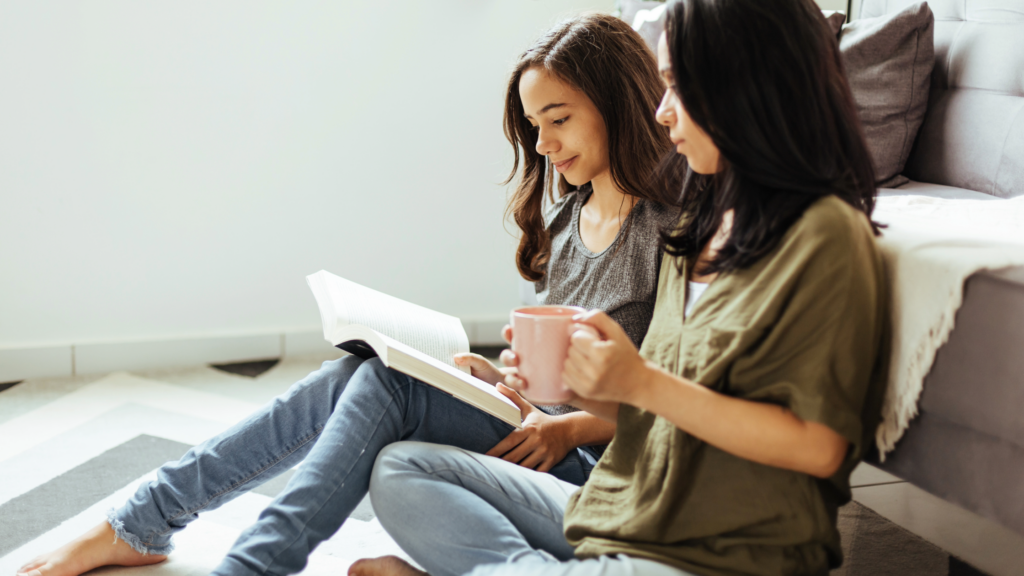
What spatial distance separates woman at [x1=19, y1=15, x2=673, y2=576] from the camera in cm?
98

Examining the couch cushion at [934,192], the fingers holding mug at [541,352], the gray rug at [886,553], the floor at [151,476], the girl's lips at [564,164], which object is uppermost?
the girl's lips at [564,164]

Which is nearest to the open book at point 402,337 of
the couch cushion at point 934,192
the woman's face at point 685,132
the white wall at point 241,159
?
the woman's face at point 685,132

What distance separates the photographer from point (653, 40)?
1.58 m

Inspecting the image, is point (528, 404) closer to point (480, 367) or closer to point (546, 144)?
point (480, 367)

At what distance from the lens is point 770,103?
646 mm

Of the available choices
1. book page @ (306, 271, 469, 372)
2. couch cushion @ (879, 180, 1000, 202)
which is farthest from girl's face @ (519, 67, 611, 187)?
couch cushion @ (879, 180, 1000, 202)

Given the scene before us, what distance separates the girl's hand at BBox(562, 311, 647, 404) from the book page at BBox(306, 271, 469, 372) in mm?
357

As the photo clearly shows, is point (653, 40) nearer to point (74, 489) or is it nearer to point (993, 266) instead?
point (993, 266)

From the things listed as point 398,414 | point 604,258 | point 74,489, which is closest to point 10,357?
point 74,489

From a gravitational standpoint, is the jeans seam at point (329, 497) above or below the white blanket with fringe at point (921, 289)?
below

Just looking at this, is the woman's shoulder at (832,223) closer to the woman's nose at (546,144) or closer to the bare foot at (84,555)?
the woman's nose at (546,144)

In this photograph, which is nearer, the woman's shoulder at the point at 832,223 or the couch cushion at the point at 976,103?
the woman's shoulder at the point at 832,223

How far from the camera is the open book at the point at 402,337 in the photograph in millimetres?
884

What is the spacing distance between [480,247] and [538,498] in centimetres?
139
